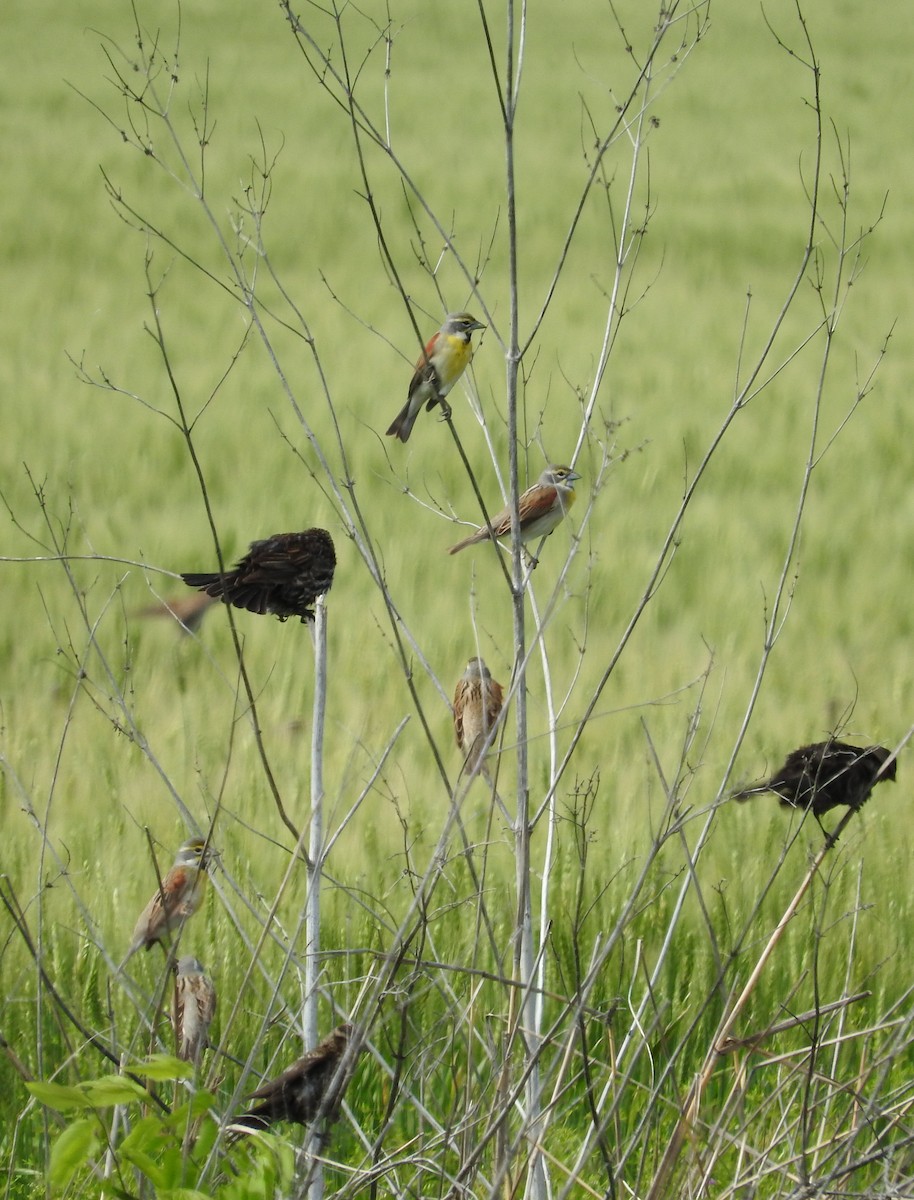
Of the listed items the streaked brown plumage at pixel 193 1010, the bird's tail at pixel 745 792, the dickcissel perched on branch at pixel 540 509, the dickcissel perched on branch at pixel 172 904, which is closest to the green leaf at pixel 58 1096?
the bird's tail at pixel 745 792

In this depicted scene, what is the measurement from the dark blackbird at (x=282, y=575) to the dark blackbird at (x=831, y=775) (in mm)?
628

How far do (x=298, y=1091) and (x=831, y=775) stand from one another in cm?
82

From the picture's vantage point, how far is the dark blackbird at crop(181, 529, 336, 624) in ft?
5.58

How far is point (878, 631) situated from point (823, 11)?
15.9 meters

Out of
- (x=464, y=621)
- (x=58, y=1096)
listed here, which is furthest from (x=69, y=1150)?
(x=464, y=621)

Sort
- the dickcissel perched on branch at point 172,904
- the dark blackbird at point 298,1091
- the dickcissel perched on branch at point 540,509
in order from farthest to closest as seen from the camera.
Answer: the dickcissel perched on branch at point 540,509, the dickcissel perched on branch at point 172,904, the dark blackbird at point 298,1091

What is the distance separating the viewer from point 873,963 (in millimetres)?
3199

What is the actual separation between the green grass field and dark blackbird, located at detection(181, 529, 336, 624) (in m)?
0.11

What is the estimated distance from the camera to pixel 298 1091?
168 centimetres

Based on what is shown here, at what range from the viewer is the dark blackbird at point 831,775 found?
1.75 meters

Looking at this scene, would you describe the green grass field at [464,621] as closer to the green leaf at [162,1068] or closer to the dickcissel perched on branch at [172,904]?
the dickcissel perched on branch at [172,904]

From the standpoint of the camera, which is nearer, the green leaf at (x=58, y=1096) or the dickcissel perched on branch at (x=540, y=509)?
the green leaf at (x=58, y=1096)

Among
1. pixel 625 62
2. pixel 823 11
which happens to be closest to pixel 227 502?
pixel 625 62

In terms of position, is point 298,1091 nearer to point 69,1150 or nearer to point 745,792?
point 69,1150
